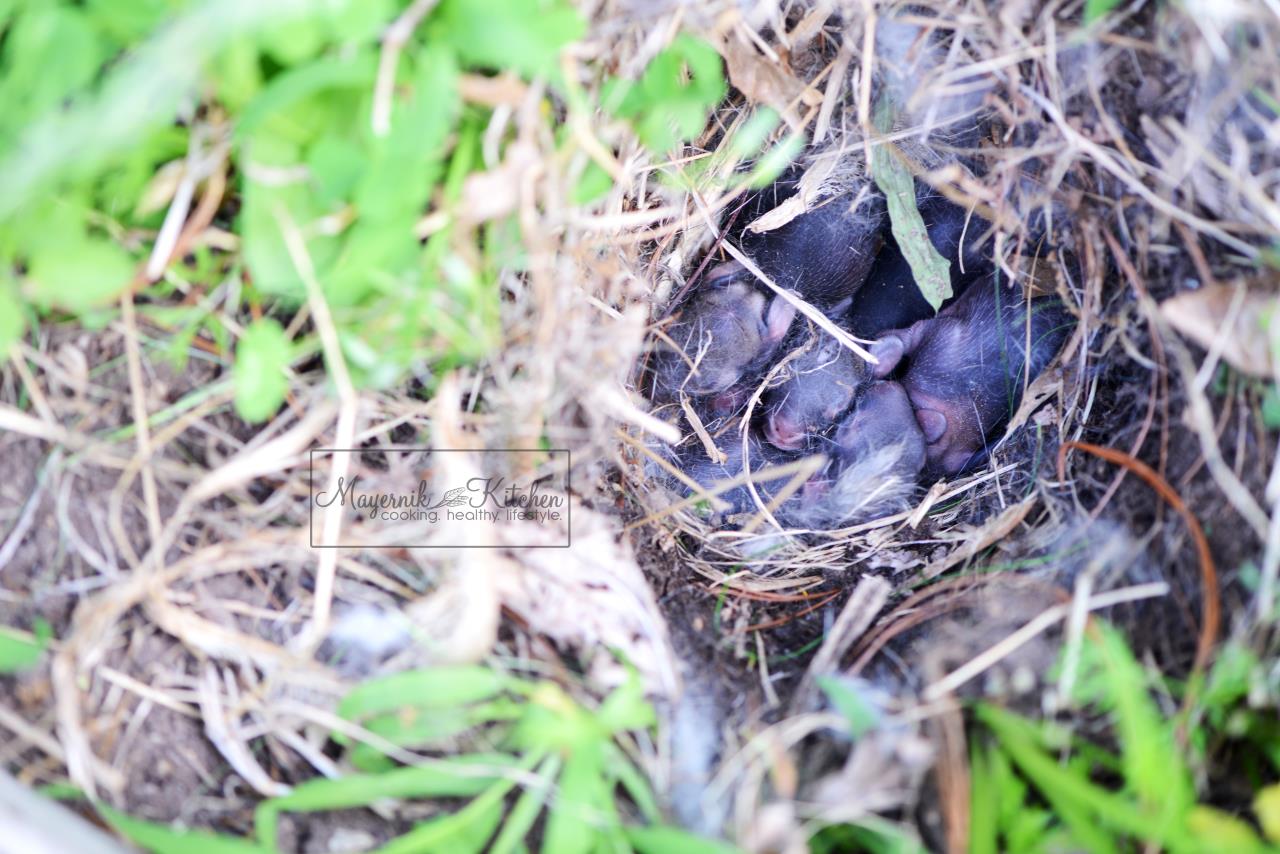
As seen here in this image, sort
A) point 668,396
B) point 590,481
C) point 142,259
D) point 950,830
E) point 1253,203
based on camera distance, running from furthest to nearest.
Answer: point 668,396 → point 590,481 → point 1253,203 → point 142,259 → point 950,830

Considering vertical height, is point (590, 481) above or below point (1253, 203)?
below

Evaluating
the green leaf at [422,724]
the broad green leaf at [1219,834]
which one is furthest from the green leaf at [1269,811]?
the green leaf at [422,724]

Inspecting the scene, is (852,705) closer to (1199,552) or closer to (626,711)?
(626,711)

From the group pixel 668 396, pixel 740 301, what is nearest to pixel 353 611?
pixel 668 396

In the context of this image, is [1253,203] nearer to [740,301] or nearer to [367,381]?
[740,301]

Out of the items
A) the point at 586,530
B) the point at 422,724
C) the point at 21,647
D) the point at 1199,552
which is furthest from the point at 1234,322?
the point at 21,647

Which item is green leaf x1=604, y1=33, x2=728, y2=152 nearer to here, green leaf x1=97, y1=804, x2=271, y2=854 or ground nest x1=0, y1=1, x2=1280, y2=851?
ground nest x1=0, y1=1, x2=1280, y2=851
